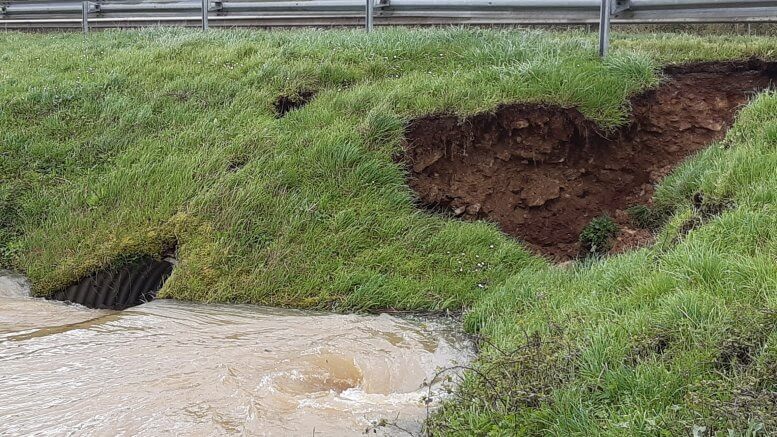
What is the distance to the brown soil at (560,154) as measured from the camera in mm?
7195

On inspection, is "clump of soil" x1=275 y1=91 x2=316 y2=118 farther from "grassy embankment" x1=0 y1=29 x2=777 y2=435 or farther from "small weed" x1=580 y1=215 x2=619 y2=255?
"small weed" x1=580 y1=215 x2=619 y2=255

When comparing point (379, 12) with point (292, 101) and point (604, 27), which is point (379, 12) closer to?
point (292, 101)

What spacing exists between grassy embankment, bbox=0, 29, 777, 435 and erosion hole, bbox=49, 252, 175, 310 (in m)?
0.12

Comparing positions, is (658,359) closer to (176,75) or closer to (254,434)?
(254,434)

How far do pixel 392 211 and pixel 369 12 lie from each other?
436 centimetres

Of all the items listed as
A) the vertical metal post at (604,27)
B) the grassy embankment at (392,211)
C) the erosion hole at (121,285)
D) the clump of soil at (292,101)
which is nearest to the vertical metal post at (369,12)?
the grassy embankment at (392,211)

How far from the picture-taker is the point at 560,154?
7359 millimetres

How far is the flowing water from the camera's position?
3811mm

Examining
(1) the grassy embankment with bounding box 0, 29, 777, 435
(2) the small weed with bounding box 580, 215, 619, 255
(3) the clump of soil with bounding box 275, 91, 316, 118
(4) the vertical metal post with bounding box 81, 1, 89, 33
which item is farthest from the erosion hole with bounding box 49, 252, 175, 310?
(4) the vertical metal post with bounding box 81, 1, 89, 33

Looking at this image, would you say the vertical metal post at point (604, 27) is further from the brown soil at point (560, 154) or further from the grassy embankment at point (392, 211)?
the brown soil at point (560, 154)

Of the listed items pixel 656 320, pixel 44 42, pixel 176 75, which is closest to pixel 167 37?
pixel 176 75

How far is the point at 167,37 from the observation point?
10289 millimetres

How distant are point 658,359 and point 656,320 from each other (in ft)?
1.13

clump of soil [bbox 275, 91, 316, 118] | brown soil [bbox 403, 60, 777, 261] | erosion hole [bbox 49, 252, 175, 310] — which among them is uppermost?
clump of soil [bbox 275, 91, 316, 118]
